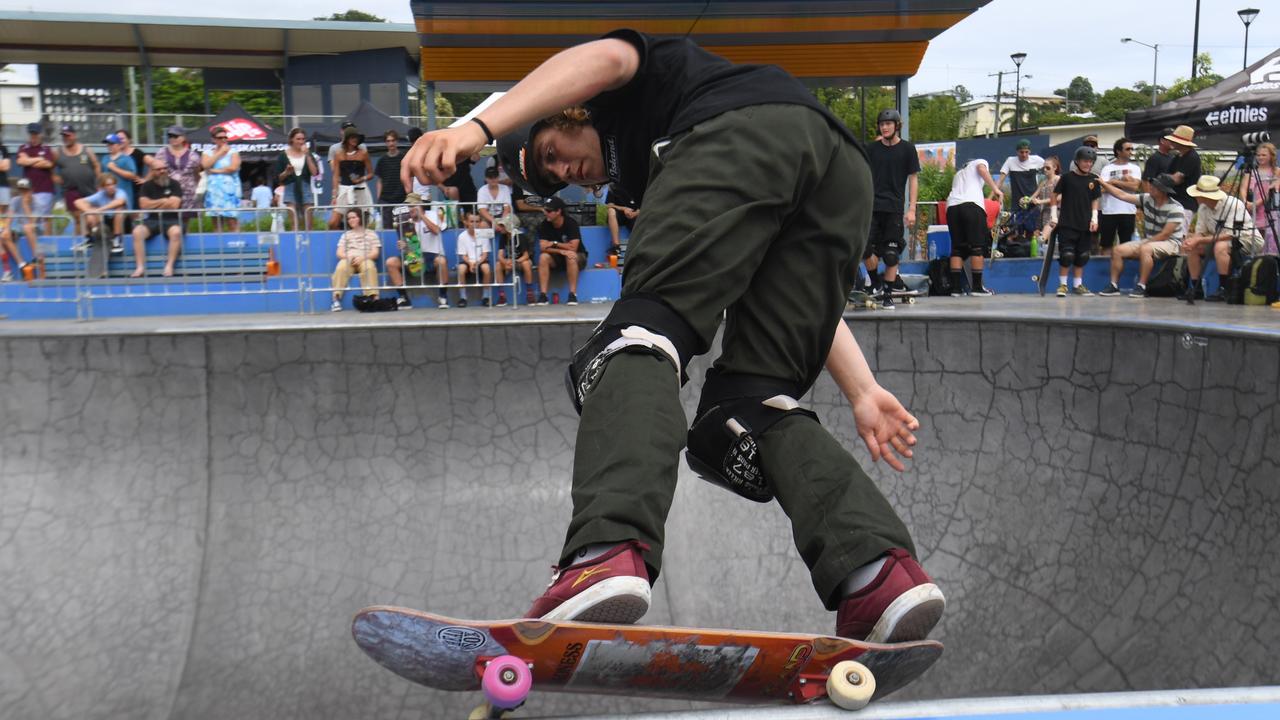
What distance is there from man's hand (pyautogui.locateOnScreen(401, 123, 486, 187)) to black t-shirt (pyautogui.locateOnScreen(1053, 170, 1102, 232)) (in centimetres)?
921

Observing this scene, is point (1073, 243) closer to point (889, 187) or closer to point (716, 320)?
point (889, 187)

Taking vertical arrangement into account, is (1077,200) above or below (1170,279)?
above

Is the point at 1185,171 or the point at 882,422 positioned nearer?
the point at 882,422

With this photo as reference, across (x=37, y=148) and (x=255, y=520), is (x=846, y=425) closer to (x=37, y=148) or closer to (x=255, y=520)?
(x=255, y=520)

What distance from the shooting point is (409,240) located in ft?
29.2

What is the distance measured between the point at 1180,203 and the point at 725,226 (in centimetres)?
940

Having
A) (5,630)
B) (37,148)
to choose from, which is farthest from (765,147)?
(37,148)

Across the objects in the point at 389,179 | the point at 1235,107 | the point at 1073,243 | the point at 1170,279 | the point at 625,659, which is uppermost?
the point at 1235,107

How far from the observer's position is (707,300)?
1.82m

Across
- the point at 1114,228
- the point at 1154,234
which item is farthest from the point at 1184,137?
the point at 1114,228

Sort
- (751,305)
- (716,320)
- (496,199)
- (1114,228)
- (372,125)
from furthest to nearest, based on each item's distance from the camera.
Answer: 1. (372,125)
2. (1114,228)
3. (496,199)
4. (751,305)
5. (716,320)

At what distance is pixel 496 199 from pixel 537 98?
25.4 feet

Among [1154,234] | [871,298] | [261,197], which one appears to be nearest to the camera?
[871,298]

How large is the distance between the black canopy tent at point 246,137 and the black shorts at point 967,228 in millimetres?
10966
